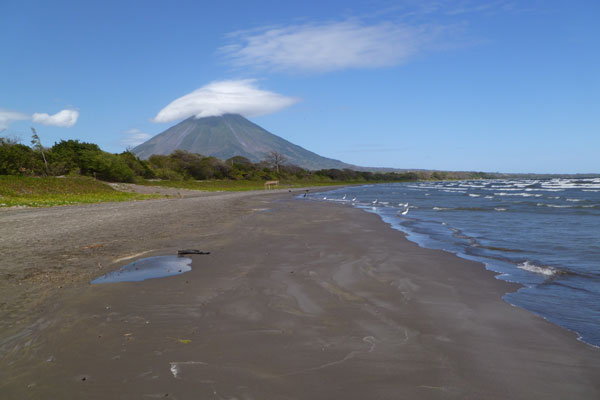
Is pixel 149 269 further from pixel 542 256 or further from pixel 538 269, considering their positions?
pixel 542 256

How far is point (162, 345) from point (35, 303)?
3.00 m

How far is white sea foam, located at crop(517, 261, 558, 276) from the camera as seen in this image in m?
8.25

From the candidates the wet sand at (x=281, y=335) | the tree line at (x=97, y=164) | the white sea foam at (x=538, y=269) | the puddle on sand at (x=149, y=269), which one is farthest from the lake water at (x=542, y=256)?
the tree line at (x=97, y=164)

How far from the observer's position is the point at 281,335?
4664 millimetres

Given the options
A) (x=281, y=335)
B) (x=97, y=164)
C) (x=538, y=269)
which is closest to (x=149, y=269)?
(x=281, y=335)

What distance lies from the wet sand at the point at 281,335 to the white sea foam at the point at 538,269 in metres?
1.11

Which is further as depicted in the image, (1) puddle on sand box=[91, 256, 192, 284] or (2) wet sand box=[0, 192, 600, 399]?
(1) puddle on sand box=[91, 256, 192, 284]

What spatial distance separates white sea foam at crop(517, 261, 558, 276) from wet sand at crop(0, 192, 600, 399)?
1.11 meters

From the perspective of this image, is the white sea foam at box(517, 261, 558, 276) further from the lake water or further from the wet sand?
the wet sand

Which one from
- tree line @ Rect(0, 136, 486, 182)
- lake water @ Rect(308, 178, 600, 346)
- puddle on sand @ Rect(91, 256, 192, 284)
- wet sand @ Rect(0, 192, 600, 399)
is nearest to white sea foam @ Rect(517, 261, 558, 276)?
lake water @ Rect(308, 178, 600, 346)

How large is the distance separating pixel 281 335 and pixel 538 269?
7.05m

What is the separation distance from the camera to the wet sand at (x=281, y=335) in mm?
3453

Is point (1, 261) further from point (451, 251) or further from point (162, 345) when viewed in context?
point (451, 251)

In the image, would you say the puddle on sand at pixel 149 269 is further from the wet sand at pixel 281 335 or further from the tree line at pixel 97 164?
the tree line at pixel 97 164
